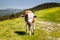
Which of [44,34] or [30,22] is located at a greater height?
[30,22]

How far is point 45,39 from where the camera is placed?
37.6m

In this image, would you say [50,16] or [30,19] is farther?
[50,16]

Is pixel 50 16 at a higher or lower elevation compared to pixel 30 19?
lower

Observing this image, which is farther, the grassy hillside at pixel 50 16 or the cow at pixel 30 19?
the grassy hillside at pixel 50 16

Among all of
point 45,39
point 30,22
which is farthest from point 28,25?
point 45,39

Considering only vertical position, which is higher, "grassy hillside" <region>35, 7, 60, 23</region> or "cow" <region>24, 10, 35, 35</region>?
"cow" <region>24, 10, 35, 35</region>

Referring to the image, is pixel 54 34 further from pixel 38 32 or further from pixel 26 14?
pixel 26 14

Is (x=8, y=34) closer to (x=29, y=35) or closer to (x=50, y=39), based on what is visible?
(x=29, y=35)

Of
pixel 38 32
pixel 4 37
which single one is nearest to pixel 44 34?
pixel 38 32

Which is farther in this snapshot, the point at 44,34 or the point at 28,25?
the point at 44,34

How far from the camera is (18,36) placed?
1516 inches

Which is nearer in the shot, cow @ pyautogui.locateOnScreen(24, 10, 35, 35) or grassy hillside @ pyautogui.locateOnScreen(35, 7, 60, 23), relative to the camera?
cow @ pyautogui.locateOnScreen(24, 10, 35, 35)

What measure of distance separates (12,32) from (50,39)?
752cm

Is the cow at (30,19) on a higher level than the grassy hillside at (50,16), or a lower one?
higher
